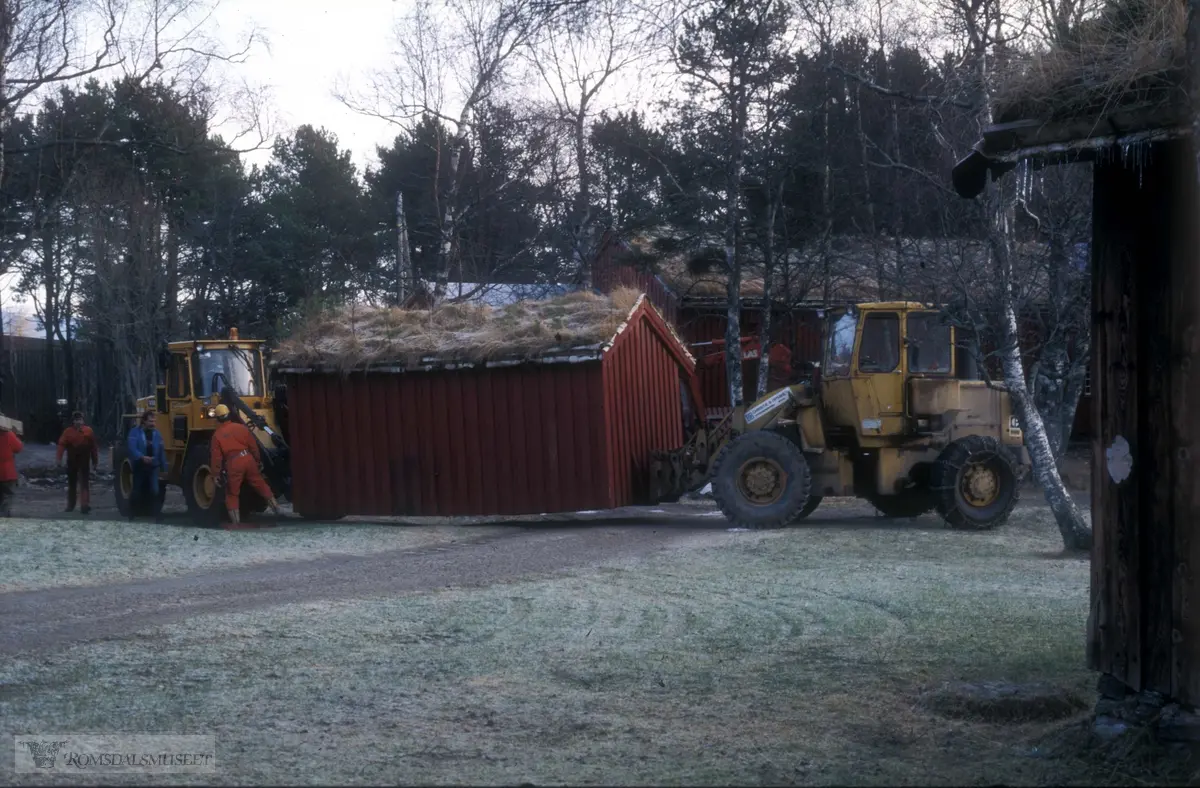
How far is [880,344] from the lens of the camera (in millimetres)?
16969

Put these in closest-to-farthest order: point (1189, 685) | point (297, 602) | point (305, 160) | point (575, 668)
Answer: point (1189, 685), point (575, 668), point (297, 602), point (305, 160)

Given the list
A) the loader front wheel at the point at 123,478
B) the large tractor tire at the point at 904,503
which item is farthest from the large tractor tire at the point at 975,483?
the loader front wheel at the point at 123,478

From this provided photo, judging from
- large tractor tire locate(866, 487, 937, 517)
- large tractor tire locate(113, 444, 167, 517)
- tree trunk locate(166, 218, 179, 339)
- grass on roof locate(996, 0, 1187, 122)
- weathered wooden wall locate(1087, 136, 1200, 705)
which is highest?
tree trunk locate(166, 218, 179, 339)

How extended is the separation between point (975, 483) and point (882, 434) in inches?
54.4

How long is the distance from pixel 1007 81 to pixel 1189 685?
2.97 m

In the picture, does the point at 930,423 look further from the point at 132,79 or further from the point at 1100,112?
the point at 132,79

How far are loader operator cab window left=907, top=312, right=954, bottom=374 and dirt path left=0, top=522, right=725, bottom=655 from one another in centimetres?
356

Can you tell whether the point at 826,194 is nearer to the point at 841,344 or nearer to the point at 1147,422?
the point at 841,344

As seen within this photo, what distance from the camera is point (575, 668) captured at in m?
8.16

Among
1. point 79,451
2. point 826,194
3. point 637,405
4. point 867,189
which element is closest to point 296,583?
point 637,405

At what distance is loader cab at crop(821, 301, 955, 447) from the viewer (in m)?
16.8

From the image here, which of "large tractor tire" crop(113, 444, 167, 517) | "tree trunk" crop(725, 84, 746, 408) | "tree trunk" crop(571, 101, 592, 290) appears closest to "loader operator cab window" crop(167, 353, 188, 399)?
"large tractor tire" crop(113, 444, 167, 517)

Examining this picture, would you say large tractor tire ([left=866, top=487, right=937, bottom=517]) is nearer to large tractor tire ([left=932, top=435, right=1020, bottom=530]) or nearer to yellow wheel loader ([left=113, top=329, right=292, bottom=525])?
large tractor tire ([left=932, top=435, right=1020, bottom=530])

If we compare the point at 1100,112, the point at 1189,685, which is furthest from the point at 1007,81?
the point at 1189,685
